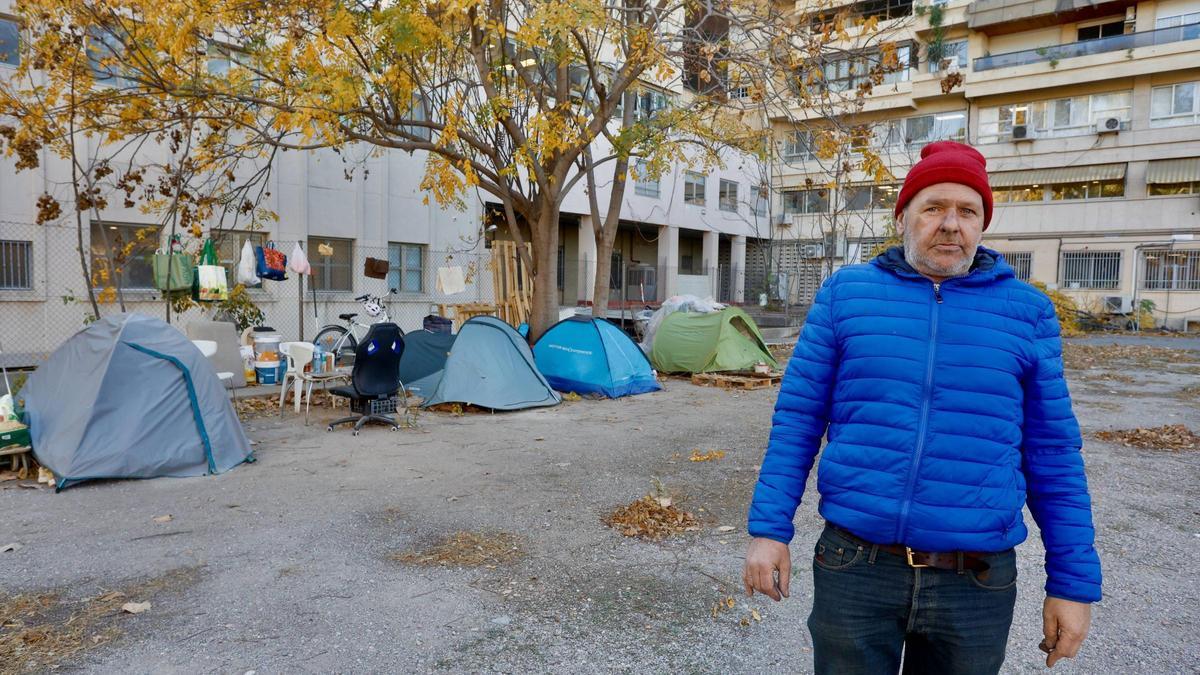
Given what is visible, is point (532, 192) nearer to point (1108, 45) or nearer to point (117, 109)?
point (117, 109)

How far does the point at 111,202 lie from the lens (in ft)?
45.1

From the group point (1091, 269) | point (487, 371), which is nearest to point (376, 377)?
point (487, 371)

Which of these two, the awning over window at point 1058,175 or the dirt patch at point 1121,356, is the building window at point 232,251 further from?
the awning over window at point 1058,175

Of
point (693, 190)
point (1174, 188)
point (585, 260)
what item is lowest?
point (585, 260)

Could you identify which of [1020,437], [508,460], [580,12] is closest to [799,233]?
[580,12]

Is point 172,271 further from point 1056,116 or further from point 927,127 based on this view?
point 1056,116

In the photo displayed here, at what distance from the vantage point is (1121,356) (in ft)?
59.1

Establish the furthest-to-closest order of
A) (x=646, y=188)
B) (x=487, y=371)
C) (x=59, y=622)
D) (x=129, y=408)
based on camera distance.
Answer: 1. (x=646, y=188)
2. (x=487, y=371)
3. (x=129, y=408)
4. (x=59, y=622)

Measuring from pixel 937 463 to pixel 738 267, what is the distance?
32.6m

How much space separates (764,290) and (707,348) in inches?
835

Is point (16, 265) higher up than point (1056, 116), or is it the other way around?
point (1056, 116)

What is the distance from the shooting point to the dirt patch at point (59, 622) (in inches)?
129

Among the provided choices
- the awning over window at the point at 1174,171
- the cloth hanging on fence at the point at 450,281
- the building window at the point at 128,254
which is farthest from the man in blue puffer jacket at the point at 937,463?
the awning over window at the point at 1174,171

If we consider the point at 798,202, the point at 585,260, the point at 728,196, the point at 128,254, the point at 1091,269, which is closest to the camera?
the point at 128,254
